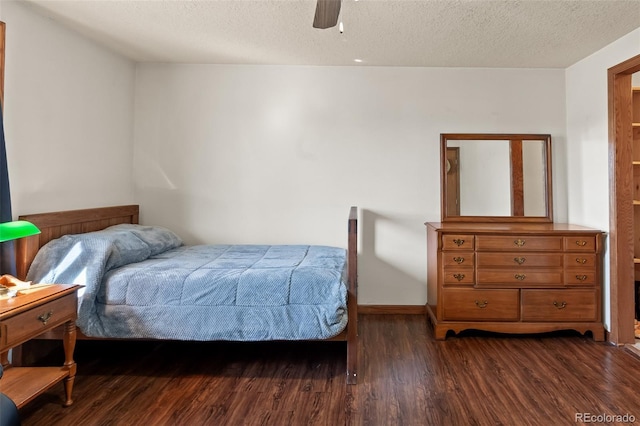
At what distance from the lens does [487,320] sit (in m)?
2.71

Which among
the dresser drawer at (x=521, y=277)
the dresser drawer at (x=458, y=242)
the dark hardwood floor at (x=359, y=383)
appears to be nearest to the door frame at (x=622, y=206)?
the dark hardwood floor at (x=359, y=383)

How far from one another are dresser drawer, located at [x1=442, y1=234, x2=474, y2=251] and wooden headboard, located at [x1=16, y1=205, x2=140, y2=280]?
2.76 metres

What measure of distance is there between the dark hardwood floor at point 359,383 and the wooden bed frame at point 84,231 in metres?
0.27

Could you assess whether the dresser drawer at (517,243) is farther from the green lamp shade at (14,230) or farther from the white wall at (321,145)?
the green lamp shade at (14,230)

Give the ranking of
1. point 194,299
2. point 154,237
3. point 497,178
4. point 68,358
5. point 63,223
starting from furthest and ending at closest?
point 497,178, point 154,237, point 63,223, point 194,299, point 68,358

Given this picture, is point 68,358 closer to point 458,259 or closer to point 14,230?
point 14,230

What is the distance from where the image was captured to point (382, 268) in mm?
3324

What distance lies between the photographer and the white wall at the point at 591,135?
8.79ft

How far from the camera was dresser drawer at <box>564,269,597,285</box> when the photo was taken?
8.75ft

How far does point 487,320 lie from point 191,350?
7.36 ft

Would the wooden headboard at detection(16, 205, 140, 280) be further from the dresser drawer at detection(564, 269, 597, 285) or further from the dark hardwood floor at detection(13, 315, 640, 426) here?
the dresser drawer at detection(564, 269, 597, 285)

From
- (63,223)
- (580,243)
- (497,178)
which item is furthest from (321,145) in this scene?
(580,243)

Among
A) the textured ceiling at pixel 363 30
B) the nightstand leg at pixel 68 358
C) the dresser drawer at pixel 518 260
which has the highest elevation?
the textured ceiling at pixel 363 30

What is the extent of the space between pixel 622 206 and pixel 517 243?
0.78 metres
